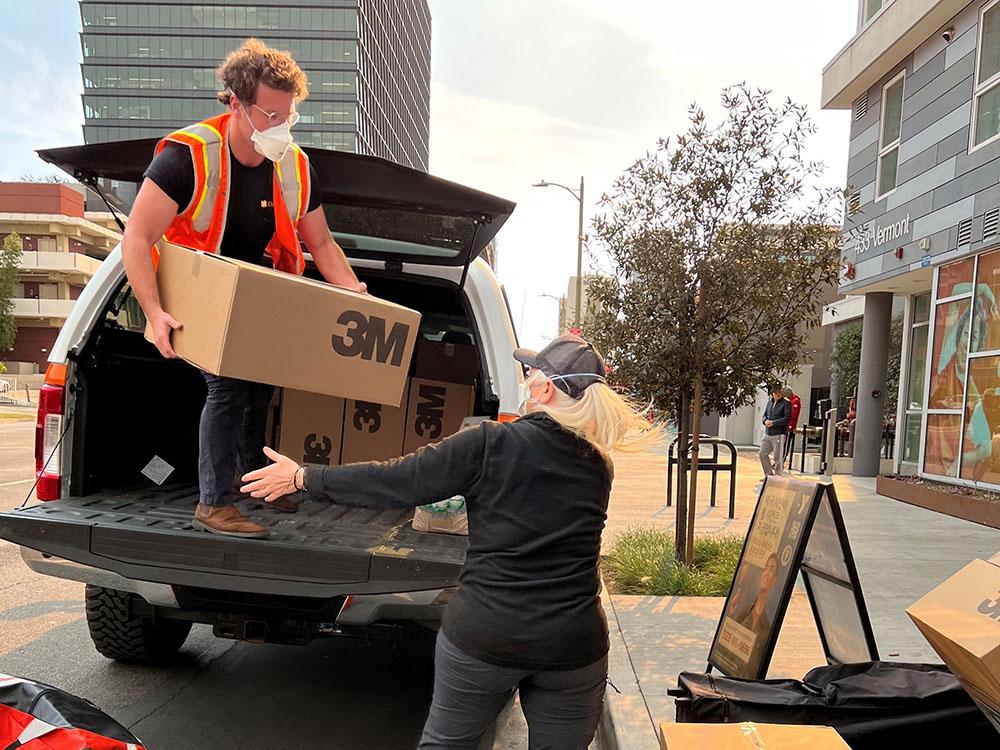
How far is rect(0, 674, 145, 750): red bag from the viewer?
191 centimetres

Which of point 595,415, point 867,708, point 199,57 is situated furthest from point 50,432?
point 199,57

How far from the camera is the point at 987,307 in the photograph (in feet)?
31.1

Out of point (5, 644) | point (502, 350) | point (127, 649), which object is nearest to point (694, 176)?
point (502, 350)

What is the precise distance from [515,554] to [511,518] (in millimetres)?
93

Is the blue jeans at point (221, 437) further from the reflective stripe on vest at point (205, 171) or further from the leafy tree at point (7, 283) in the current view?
the leafy tree at point (7, 283)

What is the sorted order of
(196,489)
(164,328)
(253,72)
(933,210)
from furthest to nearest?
1. (933,210)
2. (196,489)
3. (253,72)
4. (164,328)

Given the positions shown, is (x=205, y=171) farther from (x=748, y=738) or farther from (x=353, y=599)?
(x=748, y=738)

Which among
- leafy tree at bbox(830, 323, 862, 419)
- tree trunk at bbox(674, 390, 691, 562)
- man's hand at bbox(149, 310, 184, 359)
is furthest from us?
leafy tree at bbox(830, 323, 862, 419)

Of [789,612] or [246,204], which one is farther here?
[789,612]

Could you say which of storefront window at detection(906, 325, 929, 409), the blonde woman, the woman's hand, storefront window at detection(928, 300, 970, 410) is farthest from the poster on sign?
storefront window at detection(906, 325, 929, 409)

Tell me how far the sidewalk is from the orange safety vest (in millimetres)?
2552

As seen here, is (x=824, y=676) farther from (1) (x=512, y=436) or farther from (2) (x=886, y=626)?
(2) (x=886, y=626)

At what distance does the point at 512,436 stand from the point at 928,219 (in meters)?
10.7

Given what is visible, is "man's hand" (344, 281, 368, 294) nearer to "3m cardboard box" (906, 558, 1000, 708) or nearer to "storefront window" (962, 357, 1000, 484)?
"3m cardboard box" (906, 558, 1000, 708)
